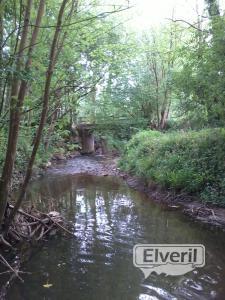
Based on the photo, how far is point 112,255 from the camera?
21.2 ft

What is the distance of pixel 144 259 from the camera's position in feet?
18.8

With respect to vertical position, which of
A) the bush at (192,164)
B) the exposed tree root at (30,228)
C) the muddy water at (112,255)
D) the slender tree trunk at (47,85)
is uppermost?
the slender tree trunk at (47,85)

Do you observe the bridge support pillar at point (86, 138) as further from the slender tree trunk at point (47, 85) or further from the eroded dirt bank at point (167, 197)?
the slender tree trunk at point (47, 85)

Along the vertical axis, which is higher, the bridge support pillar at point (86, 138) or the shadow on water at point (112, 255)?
the bridge support pillar at point (86, 138)

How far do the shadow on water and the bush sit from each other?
115cm

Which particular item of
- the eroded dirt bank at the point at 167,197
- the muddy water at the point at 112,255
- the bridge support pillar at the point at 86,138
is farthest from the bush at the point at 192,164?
the bridge support pillar at the point at 86,138

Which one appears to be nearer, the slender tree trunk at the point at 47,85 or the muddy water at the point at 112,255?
the muddy water at the point at 112,255

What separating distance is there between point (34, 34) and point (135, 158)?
35.4 ft

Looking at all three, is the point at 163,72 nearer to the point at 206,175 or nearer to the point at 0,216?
the point at 206,175

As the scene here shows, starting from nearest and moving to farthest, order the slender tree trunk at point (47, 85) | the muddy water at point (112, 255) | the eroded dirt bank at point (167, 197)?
the muddy water at point (112, 255), the slender tree trunk at point (47, 85), the eroded dirt bank at point (167, 197)

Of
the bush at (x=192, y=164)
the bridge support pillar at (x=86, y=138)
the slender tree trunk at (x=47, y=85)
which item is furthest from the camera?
the bridge support pillar at (x=86, y=138)

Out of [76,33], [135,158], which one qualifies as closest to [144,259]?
[76,33]

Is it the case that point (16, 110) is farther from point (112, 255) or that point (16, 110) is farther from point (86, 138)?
point (86, 138)

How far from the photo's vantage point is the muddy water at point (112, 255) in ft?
16.8
